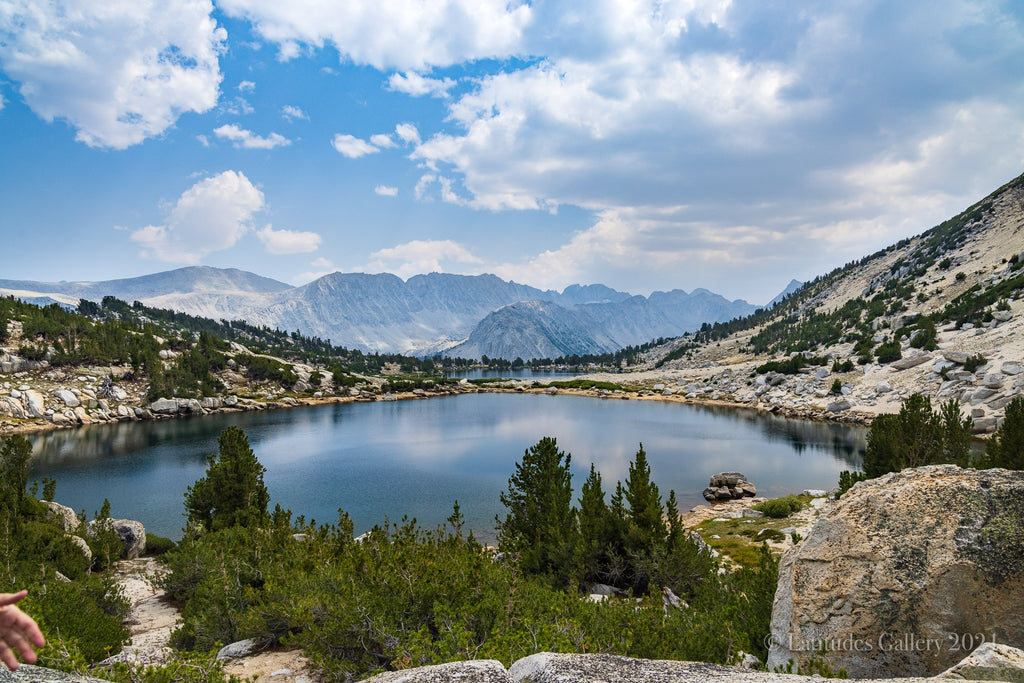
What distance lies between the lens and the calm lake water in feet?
118

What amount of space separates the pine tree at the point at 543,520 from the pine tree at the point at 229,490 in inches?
505

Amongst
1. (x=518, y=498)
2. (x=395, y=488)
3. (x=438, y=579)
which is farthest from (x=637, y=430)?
(x=438, y=579)

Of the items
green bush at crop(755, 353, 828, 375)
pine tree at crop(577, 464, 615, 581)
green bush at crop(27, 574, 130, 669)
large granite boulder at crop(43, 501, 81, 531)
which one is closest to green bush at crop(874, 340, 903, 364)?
green bush at crop(755, 353, 828, 375)

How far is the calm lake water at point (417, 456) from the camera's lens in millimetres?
35969

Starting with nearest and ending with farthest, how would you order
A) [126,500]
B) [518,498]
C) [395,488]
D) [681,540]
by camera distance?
[681,540]
[518,498]
[126,500]
[395,488]

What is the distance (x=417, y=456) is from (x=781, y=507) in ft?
122

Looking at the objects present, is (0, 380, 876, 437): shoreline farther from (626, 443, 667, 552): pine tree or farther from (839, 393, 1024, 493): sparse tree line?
(626, 443, 667, 552): pine tree

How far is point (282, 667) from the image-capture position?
9383 millimetres

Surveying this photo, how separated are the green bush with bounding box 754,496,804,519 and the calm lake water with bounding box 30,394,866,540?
7.26 m

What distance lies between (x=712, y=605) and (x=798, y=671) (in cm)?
379

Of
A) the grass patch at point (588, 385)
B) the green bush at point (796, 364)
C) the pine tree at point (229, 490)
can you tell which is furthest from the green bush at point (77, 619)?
the grass patch at point (588, 385)

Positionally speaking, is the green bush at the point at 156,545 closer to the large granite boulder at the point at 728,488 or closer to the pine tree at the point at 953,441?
the large granite boulder at the point at 728,488

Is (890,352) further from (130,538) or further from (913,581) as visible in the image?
(130,538)

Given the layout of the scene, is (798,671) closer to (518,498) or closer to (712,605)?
(712,605)
